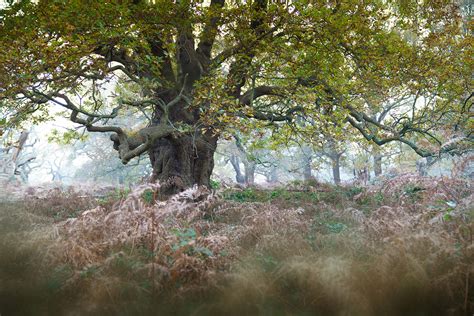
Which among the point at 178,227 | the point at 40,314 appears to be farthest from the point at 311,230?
the point at 40,314

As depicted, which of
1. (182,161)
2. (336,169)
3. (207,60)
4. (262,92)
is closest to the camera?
(182,161)

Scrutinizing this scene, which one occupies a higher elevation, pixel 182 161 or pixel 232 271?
pixel 182 161

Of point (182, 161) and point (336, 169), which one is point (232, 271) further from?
point (336, 169)

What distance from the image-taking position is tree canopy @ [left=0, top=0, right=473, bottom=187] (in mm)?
7426

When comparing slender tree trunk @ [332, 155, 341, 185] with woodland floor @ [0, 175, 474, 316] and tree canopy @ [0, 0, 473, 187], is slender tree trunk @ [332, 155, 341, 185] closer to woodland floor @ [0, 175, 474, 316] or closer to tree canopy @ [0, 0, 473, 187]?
tree canopy @ [0, 0, 473, 187]

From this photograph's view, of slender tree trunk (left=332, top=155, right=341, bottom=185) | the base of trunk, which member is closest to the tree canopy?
the base of trunk

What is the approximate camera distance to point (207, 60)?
11492mm

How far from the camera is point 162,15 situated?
8391 millimetres

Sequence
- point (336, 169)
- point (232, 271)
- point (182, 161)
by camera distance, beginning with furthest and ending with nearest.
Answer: point (336, 169) → point (182, 161) → point (232, 271)

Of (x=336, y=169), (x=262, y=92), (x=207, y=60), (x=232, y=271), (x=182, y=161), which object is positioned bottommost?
(x=232, y=271)

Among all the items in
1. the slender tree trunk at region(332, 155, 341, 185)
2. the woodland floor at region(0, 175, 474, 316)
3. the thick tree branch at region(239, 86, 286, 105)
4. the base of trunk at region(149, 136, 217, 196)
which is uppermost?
the thick tree branch at region(239, 86, 286, 105)

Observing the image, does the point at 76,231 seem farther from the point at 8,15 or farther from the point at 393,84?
the point at 393,84

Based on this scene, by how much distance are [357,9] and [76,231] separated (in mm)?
8426

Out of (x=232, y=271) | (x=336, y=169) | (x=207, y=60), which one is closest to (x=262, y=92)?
(x=207, y=60)
